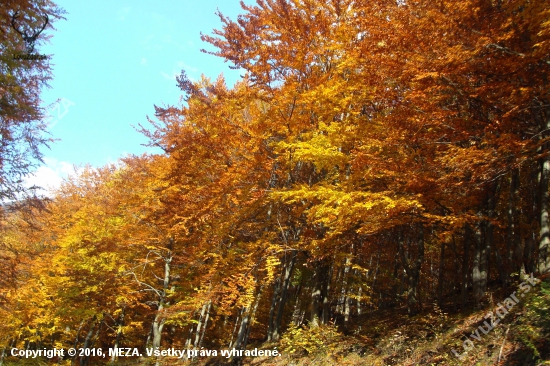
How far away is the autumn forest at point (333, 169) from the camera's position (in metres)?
6.49

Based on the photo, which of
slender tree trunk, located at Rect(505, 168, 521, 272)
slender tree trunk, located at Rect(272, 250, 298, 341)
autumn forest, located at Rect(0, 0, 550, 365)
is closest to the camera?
autumn forest, located at Rect(0, 0, 550, 365)

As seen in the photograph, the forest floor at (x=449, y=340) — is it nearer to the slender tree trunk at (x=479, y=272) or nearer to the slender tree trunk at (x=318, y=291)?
the slender tree trunk at (x=479, y=272)

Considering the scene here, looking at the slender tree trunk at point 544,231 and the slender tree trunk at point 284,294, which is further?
the slender tree trunk at point 284,294

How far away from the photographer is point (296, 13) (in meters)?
10.7

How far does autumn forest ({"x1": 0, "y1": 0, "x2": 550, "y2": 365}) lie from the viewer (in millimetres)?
6492

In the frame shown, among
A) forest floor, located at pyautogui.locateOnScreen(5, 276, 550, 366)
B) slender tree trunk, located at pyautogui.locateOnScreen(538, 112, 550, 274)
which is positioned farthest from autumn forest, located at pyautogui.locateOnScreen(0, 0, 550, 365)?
forest floor, located at pyautogui.locateOnScreen(5, 276, 550, 366)

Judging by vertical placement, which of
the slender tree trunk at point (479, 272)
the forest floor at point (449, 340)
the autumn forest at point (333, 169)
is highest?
the autumn forest at point (333, 169)

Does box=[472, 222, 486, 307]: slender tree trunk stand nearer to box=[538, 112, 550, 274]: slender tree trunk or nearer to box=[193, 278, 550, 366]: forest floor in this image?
box=[193, 278, 550, 366]: forest floor

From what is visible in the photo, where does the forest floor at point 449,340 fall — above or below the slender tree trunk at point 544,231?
below

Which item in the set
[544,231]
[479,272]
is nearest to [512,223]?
[479,272]

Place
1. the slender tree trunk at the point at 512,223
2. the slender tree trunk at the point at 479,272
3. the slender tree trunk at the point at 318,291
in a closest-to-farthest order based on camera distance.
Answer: the slender tree trunk at the point at 479,272 < the slender tree trunk at the point at 512,223 < the slender tree trunk at the point at 318,291

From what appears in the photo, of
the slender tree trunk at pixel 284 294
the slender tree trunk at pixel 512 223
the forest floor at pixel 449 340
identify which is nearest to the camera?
the forest floor at pixel 449 340

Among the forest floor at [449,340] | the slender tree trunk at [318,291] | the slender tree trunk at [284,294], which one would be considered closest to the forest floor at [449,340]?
the forest floor at [449,340]

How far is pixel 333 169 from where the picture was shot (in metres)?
10.7
